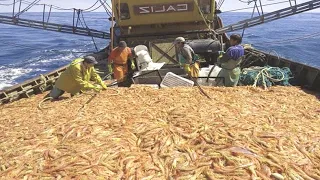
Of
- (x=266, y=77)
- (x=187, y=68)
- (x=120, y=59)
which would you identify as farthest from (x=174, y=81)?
(x=266, y=77)

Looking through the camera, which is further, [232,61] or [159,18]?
[159,18]

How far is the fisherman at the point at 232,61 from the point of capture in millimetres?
8906

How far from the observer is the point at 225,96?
8.34 m

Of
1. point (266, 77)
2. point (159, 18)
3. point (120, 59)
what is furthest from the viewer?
point (159, 18)

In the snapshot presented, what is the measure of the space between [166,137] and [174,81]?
13.6ft

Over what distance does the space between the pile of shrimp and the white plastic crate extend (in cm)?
116

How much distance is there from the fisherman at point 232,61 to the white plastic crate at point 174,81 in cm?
105

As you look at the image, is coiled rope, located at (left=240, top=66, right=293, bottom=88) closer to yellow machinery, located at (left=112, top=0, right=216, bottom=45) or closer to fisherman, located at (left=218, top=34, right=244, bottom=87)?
fisherman, located at (left=218, top=34, right=244, bottom=87)

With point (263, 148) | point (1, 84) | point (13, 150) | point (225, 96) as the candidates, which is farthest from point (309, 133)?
point (1, 84)

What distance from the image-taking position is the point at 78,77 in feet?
28.1

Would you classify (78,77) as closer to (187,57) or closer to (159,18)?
(187,57)

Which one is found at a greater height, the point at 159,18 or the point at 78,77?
the point at 159,18

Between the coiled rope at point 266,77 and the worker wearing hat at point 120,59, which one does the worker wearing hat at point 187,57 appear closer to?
the coiled rope at point 266,77

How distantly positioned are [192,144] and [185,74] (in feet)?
16.7
